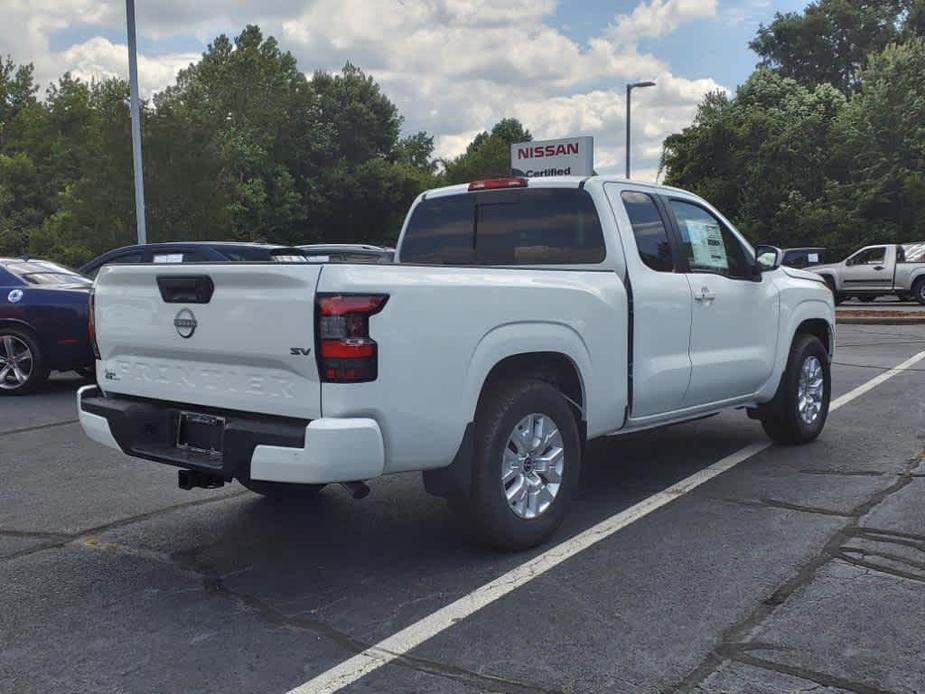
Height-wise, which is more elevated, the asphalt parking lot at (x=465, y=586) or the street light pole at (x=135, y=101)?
the street light pole at (x=135, y=101)

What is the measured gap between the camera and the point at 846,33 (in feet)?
179

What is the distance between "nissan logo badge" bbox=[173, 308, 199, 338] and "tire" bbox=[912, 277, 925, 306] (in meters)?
22.8

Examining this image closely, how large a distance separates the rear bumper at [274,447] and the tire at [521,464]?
655 mm

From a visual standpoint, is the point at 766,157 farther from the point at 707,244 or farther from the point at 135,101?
the point at 707,244

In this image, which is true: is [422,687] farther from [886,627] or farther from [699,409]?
[699,409]

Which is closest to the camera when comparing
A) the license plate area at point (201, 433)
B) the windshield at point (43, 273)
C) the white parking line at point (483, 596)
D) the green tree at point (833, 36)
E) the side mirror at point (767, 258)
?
the white parking line at point (483, 596)

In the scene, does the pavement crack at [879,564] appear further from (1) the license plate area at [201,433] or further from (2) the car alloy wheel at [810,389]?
(1) the license plate area at [201,433]

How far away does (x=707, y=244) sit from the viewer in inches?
244

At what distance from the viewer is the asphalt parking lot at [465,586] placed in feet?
11.0

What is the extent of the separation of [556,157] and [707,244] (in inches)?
733

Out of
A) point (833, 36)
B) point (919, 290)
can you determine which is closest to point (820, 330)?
point (919, 290)

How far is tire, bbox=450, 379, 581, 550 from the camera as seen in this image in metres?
Answer: 4.38

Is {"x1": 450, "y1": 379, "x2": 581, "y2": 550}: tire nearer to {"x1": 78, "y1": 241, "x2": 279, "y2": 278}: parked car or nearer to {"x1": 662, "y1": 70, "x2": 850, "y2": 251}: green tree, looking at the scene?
{"x1": 78, "y1": 241, "x2": 279, "y2": 278}: parked car

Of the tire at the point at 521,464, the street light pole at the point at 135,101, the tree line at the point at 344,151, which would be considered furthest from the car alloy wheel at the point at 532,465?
the tree line at the point at 344,151
